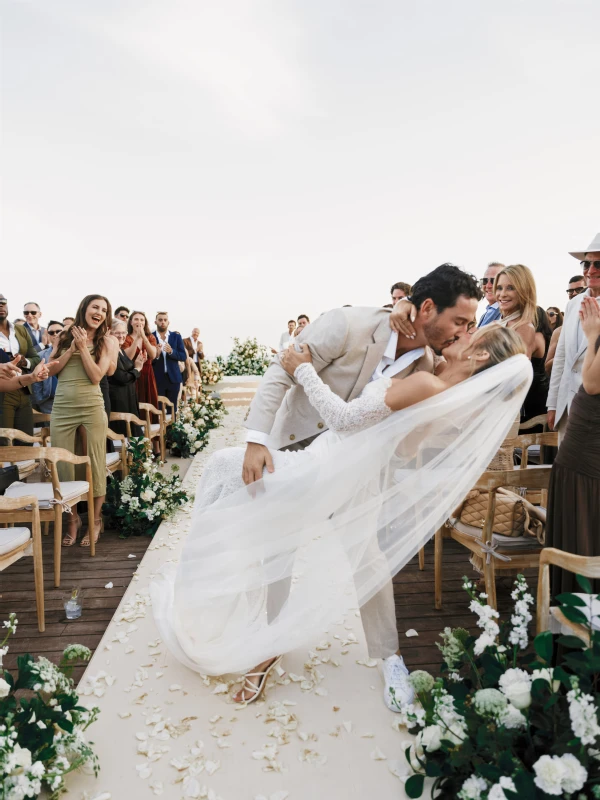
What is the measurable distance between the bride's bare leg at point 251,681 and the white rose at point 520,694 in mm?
1076

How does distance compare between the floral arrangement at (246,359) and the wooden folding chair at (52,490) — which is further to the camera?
the floral arrangement at (246,359)

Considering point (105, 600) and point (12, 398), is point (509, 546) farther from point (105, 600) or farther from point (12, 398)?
point (12, 398)

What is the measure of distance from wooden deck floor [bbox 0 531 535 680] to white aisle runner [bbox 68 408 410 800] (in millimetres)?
250

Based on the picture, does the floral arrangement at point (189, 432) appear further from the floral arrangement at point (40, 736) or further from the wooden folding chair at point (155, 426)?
the floral arrangement at point (40, 736)

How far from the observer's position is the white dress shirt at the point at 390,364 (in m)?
2.19

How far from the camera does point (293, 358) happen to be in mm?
2115

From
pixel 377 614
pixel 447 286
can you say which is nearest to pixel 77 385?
pixel 377 614

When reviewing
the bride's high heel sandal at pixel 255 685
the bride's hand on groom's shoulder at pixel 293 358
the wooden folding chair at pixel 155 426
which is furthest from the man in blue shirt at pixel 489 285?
the wooden folding chair at pixel 155 426

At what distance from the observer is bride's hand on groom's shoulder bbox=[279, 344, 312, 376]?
6.94 ft

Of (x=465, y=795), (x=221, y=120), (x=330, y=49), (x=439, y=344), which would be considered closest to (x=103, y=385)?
(x=439, y=344)

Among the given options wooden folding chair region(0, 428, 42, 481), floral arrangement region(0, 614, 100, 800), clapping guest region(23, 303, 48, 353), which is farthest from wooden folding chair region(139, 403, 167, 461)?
floral arrangement region(0, 614, 100, 800)

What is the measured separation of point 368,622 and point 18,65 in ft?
31.3

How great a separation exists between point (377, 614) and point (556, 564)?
791 millimetres

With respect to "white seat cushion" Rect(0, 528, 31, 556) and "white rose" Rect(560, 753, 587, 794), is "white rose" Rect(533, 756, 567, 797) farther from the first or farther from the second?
"white seat cushion" Rect(0, 528, 31, 556)
